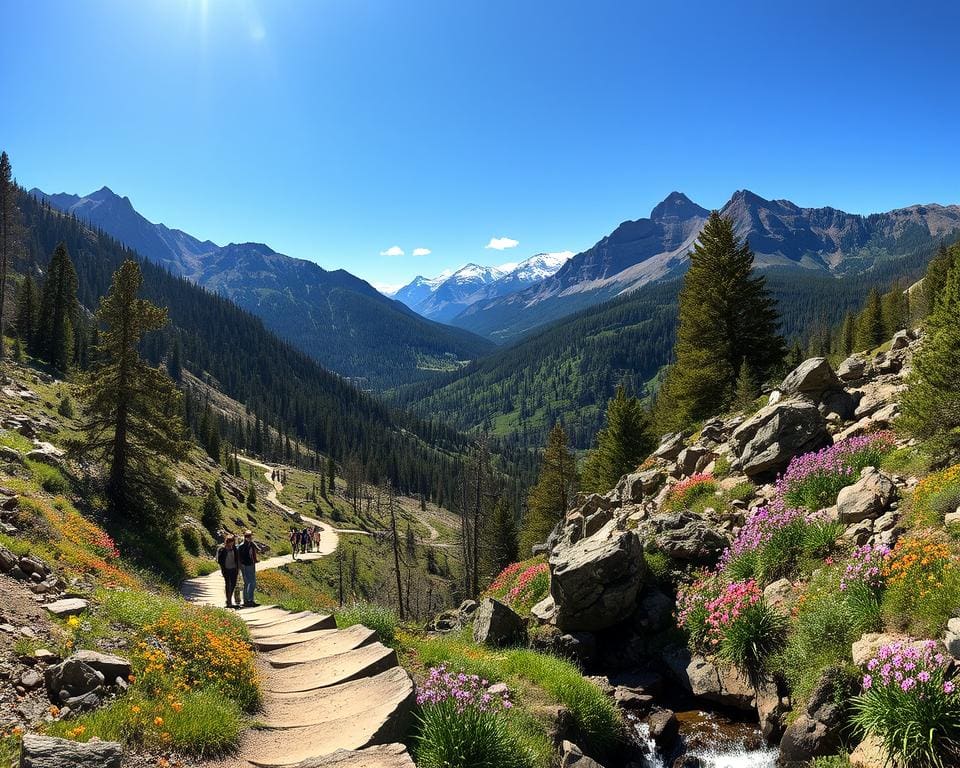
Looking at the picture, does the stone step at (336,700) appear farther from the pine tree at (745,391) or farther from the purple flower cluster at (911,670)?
the pine tree at (745,391)

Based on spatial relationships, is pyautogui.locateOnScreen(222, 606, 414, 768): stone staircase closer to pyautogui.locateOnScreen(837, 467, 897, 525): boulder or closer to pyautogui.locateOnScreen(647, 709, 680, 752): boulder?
pyautogui.locateOnScreen(647, 709, 680, 752): boulder

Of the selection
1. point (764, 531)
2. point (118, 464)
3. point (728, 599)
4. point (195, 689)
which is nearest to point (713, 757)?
point (728, 599)

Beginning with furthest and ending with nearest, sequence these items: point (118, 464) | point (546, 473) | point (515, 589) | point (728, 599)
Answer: point (546, 473) < point (118, 464) < point (515, 589) < point (728, 599)

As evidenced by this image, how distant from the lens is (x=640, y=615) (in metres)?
15.1

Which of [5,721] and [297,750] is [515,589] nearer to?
[297,750]

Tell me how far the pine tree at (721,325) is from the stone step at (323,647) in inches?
1027

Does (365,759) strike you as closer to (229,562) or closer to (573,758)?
(573,758)

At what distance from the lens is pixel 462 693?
790cm

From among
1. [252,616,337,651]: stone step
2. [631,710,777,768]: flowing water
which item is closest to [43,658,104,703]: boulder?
[252,616,337,651]: stone step

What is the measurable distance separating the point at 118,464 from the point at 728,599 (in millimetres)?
27269

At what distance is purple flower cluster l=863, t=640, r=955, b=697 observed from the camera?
721cm

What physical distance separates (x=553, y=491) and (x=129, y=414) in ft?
102

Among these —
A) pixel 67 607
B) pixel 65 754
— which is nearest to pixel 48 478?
pixel 67 607

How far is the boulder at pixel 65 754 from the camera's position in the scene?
4.80 meters
